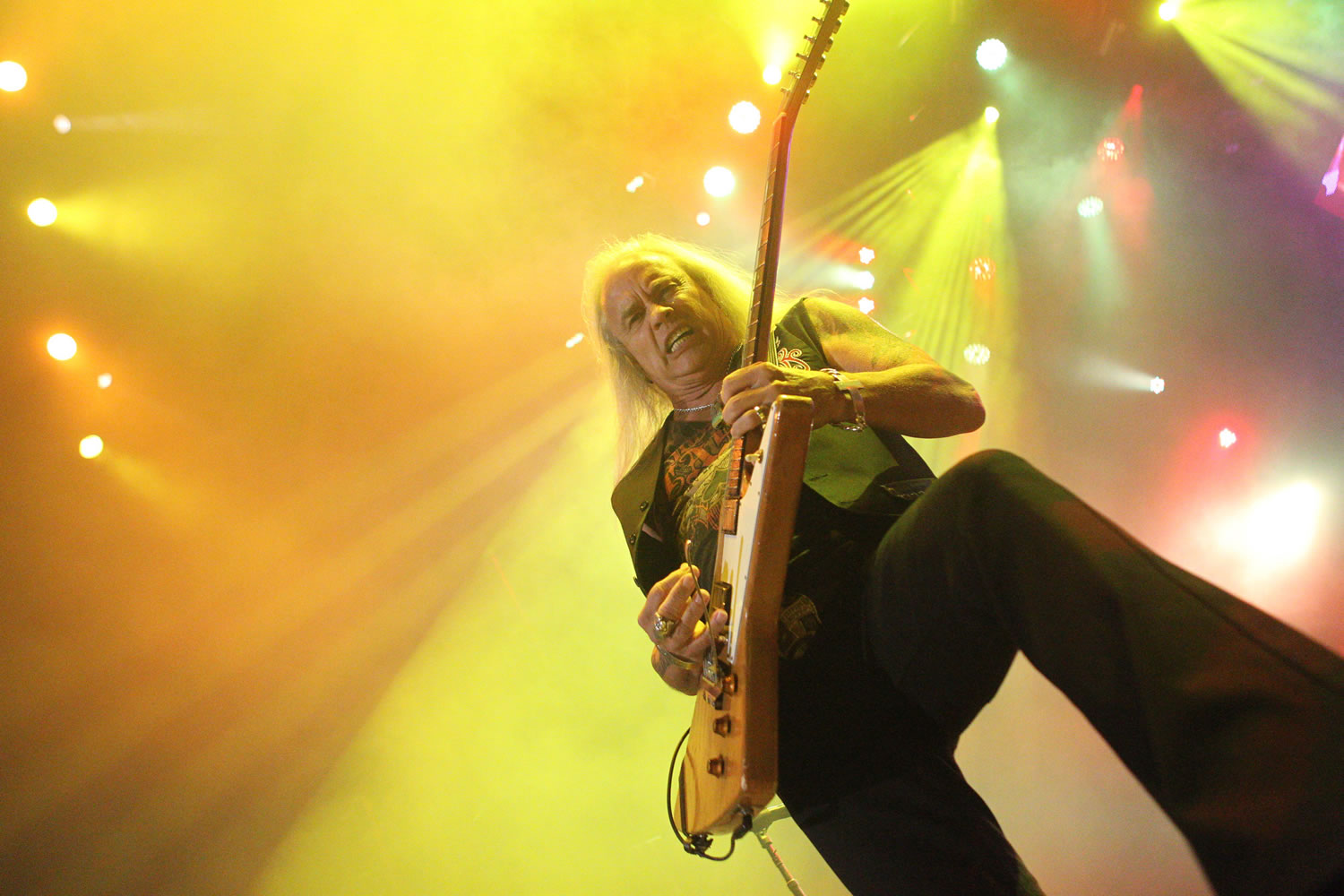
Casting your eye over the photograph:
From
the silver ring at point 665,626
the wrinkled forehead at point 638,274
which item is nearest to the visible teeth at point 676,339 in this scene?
the wrinkled forehead at point 638,274

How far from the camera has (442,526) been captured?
400 cm

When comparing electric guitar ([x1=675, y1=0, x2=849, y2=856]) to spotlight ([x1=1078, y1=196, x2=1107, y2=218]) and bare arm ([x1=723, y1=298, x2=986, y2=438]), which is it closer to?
bare arm ([x1=723, y1=298, x2=986, y2=438])

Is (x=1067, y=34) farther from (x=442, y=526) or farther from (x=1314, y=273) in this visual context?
(x=442, y=526)

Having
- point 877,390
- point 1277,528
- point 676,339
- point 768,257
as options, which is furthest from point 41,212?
point 1277,528

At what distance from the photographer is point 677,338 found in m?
2.12

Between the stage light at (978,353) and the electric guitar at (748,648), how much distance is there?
4.54 meters

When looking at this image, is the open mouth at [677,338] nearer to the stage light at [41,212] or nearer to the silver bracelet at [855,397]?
the silver bracelet at [855,397]

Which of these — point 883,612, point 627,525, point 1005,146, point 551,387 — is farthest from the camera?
point 1005,146

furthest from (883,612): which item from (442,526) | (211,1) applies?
(211,1)

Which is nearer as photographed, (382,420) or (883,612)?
(883,612)

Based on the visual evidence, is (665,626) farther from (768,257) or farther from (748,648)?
(768,257)

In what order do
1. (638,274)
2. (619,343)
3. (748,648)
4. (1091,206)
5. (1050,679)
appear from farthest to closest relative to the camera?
(1091,206)
(619,343)
(638,274)
(748,648)
(1050,679)

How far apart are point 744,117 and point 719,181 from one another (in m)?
0.44

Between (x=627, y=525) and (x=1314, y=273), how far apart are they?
5526 mm
